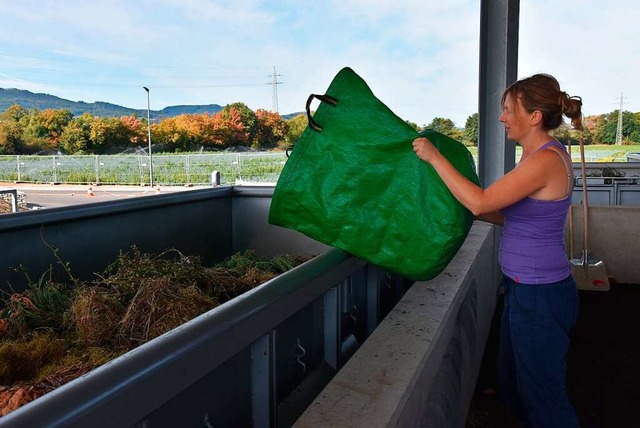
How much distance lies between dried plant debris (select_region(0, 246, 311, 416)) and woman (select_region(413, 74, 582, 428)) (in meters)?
1.33

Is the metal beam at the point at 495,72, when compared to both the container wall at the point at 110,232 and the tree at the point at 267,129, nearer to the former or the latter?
the container wall at the point at 110,232

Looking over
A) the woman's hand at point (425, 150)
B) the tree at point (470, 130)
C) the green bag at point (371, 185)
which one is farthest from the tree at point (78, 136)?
the woman's hand at point (425, 150)

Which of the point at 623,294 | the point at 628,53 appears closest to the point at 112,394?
the point at 623,294

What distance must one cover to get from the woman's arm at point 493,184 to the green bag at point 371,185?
0.13ft

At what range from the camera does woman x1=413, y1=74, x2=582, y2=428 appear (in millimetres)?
2191

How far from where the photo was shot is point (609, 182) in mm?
9844

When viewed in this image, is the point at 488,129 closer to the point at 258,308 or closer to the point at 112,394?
the point at 258,308

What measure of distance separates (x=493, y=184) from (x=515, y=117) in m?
0.36

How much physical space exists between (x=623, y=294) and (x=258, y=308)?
623 centimetres

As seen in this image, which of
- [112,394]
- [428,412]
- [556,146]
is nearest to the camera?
[112,394]

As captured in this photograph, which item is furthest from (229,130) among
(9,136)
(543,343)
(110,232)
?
(543,343)

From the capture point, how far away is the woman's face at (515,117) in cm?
226

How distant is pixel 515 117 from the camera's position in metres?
2.27

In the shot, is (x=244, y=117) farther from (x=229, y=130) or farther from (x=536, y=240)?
(x=536, y=240)
